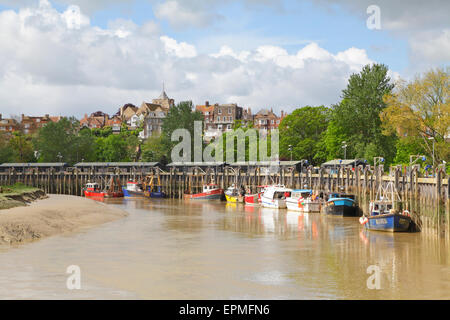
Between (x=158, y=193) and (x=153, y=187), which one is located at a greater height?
(x=153, y=187)

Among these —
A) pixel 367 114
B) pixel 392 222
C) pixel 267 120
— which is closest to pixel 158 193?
pixel 367 114

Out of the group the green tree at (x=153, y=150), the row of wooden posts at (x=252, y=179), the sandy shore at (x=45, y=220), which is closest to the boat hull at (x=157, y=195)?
the row of wooden posts at (x=252, y=179)

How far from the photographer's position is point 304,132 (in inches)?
Answer: 4601

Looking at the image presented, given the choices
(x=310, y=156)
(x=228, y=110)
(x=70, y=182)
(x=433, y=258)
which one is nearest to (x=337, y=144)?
(x=310, y=156)

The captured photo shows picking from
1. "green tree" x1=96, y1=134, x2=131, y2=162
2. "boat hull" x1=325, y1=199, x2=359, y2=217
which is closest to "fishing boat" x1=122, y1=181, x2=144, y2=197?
"boat hull" x1=325, y1=199, x2=359, y2=217

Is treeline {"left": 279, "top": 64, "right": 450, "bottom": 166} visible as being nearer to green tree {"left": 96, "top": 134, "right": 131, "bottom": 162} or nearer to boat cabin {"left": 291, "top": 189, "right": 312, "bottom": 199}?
boat cabin {"left": 291, "top": 189, "right": 312, "bottom": 199}

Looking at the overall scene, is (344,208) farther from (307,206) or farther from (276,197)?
(276,197)

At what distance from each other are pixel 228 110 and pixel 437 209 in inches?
6238

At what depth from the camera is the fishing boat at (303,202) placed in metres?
57.9

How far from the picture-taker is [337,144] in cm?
9612

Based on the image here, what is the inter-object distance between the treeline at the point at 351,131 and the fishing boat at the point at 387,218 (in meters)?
24.0

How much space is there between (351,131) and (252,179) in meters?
18.0
